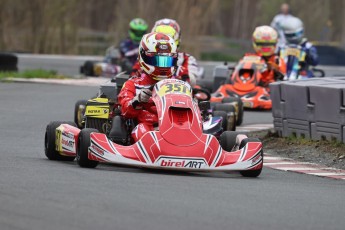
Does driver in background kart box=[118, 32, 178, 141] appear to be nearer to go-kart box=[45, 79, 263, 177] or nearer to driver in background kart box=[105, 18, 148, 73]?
go-kart box=[45, 79, 263, 177]

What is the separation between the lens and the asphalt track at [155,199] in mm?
7578

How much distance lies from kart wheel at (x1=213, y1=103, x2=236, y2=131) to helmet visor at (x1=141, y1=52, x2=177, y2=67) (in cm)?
381

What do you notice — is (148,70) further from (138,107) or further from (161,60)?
(138,107)

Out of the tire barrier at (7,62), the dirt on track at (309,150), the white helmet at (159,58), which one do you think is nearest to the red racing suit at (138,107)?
the white helmet at (159,58)

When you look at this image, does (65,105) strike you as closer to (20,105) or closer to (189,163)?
(20,105)

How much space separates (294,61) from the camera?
23.7 m

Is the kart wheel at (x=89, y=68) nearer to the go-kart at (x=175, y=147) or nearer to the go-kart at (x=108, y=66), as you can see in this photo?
the go-kart at (x=108, y=66)

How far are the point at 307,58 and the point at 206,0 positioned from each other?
1297 cm

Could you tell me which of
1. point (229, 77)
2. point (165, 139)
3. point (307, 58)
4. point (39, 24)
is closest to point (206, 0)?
point (39, 24)

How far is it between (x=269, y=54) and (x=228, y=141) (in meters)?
10.8

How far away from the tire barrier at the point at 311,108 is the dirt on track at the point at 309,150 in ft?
0.30

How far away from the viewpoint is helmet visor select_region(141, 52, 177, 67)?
1182 centimetres

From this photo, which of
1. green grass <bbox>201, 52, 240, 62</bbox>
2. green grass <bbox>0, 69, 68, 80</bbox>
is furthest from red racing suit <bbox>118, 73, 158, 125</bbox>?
green grass <bbox>201, 52, 240, 62</bbox>

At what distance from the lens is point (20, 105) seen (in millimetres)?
19031
